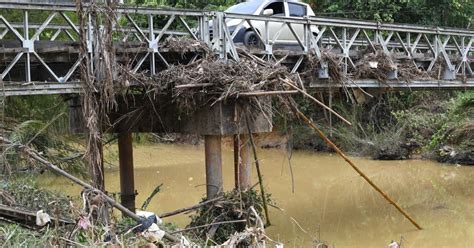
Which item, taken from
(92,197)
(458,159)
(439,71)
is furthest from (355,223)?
(458,159)

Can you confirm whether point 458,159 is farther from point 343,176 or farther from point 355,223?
point 355,223

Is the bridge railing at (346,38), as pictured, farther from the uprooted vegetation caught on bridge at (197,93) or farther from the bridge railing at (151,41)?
the uprooted vegetation caught on bridge at (197,93)

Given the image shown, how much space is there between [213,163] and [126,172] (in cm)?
377

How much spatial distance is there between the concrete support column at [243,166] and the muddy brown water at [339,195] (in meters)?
1.74

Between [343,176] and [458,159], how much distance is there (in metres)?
5.07

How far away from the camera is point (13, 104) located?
16.0 m

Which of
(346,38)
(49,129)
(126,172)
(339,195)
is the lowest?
(339,195)

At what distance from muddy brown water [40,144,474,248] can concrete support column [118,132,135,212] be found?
3.43ft

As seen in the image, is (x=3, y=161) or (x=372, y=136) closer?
(x=3, y=161)

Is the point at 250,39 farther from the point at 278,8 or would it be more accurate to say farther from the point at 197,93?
the point at 197,93

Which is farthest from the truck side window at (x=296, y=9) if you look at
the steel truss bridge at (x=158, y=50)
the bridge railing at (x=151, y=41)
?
the bridge railing at (x=151, y=41)

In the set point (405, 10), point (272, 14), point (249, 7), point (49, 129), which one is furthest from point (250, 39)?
point (405, 10)

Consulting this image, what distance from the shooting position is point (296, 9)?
17.4 m

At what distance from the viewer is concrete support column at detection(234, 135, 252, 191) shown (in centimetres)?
Result: 1107
